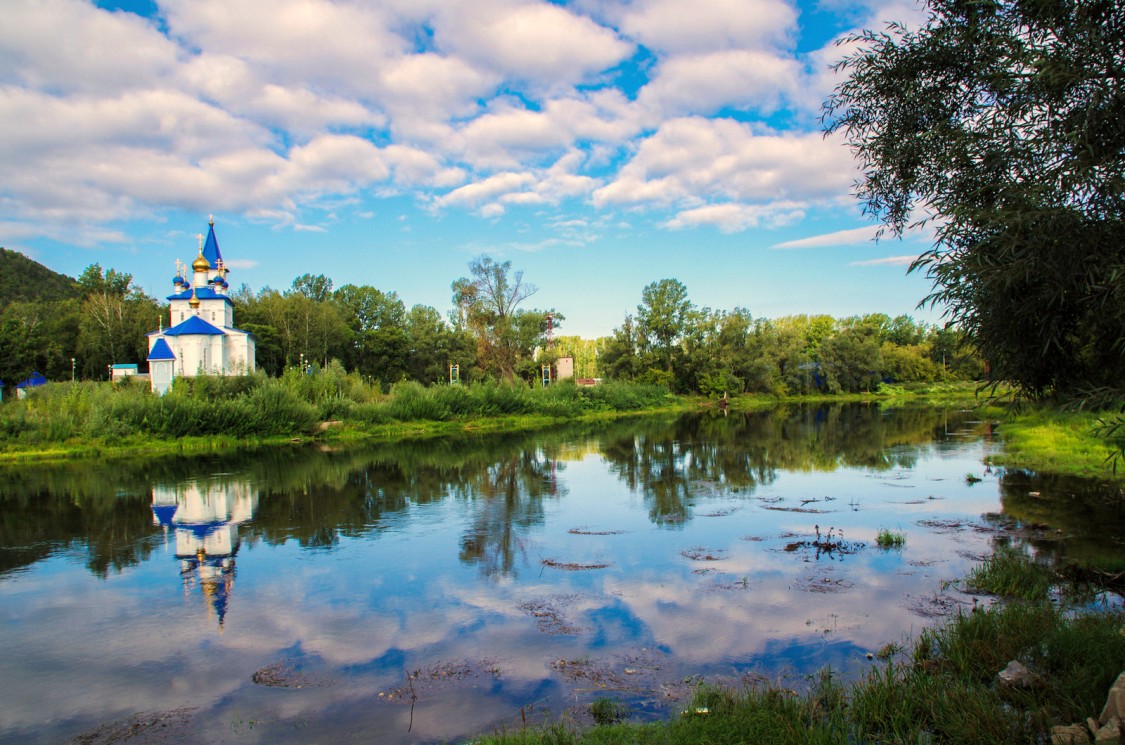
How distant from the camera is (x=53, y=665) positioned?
7512 mm

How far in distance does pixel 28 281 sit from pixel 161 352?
273 ft

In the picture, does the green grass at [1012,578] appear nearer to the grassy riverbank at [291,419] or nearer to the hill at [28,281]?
the grassy riverbank at [291,419]

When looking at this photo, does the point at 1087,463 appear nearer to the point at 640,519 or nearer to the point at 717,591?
the point at 640,519

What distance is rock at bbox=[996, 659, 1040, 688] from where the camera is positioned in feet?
18.2

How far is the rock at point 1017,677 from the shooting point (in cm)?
555

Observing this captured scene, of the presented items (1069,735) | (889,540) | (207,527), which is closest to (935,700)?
(1069,735)

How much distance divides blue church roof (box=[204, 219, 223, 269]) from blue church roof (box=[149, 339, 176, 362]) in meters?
10.0

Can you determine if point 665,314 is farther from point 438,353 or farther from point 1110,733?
point 1110,733

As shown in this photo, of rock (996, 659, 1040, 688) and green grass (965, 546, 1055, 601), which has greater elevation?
rock (996, 659, 1040, 688)

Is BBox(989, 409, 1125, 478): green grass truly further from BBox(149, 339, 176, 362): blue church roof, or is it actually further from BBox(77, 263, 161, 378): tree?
BBox(77, 263, 161, 378): tree

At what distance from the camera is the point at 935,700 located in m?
5.46

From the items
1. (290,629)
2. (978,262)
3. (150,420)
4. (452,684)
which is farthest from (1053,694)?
(150,420)

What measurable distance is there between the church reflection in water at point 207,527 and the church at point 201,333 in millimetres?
26898

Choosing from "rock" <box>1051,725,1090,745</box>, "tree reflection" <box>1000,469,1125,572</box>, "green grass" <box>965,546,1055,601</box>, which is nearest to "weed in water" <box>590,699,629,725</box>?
"rock" <box>1051,725,1090,745</box>
